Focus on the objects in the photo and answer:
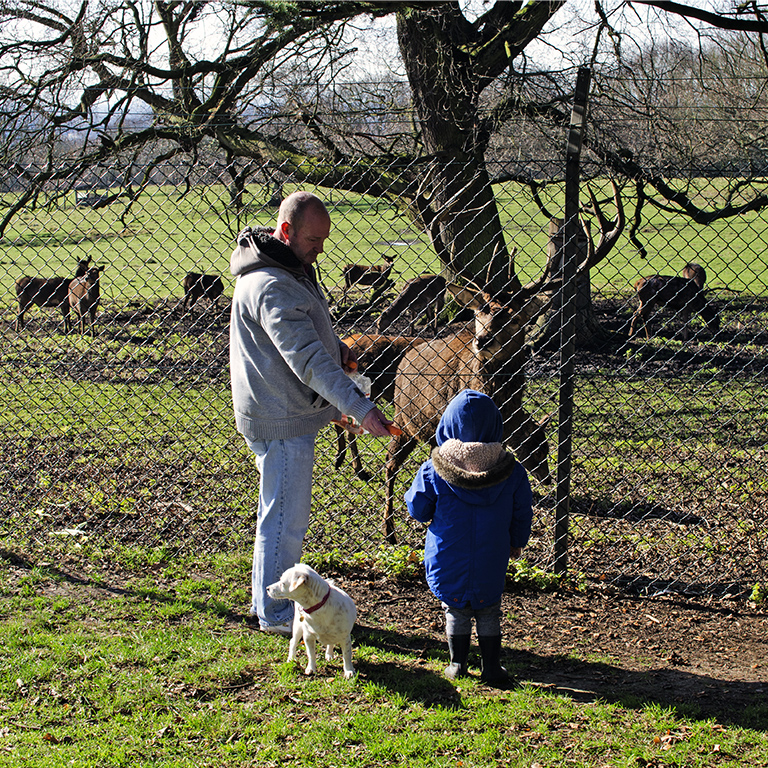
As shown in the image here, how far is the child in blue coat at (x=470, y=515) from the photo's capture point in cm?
358

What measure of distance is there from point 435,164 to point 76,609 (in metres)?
3.30

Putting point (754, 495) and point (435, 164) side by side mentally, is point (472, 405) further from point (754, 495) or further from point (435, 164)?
point (754, 495)

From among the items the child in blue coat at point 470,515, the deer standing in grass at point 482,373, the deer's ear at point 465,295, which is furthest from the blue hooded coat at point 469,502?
the deer's ear at point 465,295

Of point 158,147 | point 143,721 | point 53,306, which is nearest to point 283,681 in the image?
point 143,721

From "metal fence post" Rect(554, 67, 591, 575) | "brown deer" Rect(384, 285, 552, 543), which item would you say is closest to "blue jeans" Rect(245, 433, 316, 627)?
"metal fence post" Rect(554, 67, 591, 575)

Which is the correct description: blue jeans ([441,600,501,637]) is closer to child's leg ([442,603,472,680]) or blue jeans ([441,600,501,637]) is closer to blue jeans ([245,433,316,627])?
child's leg ([442,603,472,680])

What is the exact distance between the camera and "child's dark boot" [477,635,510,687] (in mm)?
3686

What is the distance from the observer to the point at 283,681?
3.71 metres

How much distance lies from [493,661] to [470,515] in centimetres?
70

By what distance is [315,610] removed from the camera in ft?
11.8

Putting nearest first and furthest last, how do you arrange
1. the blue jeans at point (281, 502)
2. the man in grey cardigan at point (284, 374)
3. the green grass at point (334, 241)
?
the man in grey cardigan at point (284, 374)
the blue jeans at point (281, 502)
the green grass at point (334, 241)

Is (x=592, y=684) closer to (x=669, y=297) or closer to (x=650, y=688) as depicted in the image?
(x=650, y=688)

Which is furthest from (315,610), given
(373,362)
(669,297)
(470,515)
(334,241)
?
(334,241)

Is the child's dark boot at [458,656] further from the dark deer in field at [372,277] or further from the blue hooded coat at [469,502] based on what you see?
the dark deer in field at [372,277]
